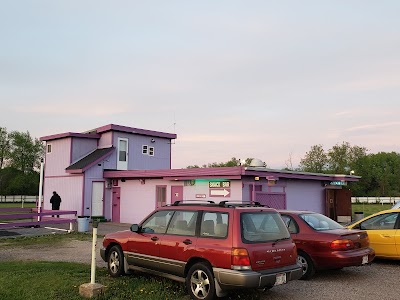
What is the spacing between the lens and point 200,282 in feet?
22.1

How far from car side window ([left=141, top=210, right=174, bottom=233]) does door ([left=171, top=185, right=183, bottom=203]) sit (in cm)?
1241

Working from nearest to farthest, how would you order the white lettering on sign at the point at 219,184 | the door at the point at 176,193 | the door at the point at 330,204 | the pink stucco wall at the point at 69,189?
1. the white lettering on sign at the point at 219,184
2. the door at the point at 176,193
3. the door at the point at 330,204
4. the pink stucco wall at the point at 69,189

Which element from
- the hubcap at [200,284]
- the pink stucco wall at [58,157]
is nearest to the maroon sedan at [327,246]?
the hubcap at [200,284]

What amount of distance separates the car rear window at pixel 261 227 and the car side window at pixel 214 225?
1.01 ft

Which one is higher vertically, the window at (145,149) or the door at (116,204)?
the window at (145,149)

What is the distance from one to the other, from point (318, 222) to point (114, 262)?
4833mm

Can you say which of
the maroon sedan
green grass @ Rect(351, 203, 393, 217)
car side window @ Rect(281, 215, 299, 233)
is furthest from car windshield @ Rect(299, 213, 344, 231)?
green grass @ Rect(351, 203, 393, 217)

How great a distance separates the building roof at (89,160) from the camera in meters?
23.9

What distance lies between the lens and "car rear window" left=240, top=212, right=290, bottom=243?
6547mm

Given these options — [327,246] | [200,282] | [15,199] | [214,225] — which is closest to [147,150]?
[327,246]

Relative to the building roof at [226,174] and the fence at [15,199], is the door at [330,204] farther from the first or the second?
the fence at [15,199]

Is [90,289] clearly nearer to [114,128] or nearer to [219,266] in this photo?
[219,266]

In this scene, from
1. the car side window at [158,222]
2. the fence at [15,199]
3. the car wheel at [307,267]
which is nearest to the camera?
the car side window at [158,222]

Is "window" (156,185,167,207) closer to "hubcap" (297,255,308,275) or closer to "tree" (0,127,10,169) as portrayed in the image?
"hubcap" (297,255,308,275)
